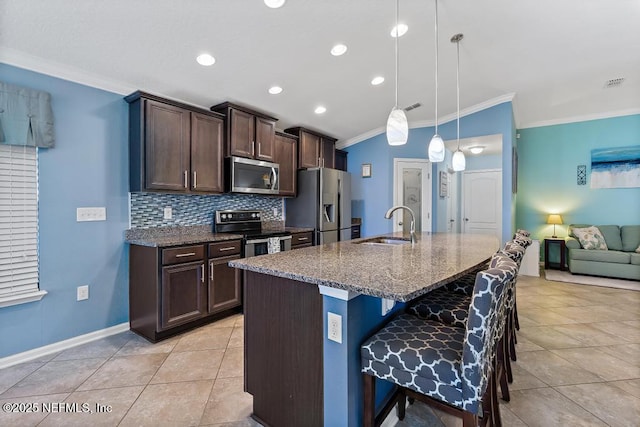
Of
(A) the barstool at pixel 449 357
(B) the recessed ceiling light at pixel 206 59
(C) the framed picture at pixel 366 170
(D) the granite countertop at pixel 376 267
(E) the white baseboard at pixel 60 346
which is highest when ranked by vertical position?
(B) the recessed ceiling light at pixel 206 59

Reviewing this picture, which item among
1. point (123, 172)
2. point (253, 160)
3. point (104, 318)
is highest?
point (253, 160)

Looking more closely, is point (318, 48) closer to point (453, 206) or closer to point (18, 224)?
point (18, 224)

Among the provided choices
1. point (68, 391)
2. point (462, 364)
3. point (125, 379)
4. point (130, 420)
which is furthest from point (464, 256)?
point (68, 391)

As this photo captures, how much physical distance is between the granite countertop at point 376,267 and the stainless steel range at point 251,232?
4.31ft

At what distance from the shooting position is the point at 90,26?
6.79 feet

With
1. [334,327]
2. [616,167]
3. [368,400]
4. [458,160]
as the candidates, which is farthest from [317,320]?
[616,167]

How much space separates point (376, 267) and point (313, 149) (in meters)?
3.33

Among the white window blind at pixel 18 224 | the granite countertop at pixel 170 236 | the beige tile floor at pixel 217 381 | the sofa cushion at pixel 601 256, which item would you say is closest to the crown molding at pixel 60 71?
the white window blind at pixel 18 224

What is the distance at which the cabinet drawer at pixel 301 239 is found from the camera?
12.3 feet

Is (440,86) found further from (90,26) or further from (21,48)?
(21,48)

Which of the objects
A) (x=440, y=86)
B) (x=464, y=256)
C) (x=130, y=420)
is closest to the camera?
(x=130, y=420)

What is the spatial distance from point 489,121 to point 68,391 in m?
5.54

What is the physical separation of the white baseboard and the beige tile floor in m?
0.07

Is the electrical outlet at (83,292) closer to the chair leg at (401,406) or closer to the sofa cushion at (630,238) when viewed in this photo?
the chair leg at (401,406)
